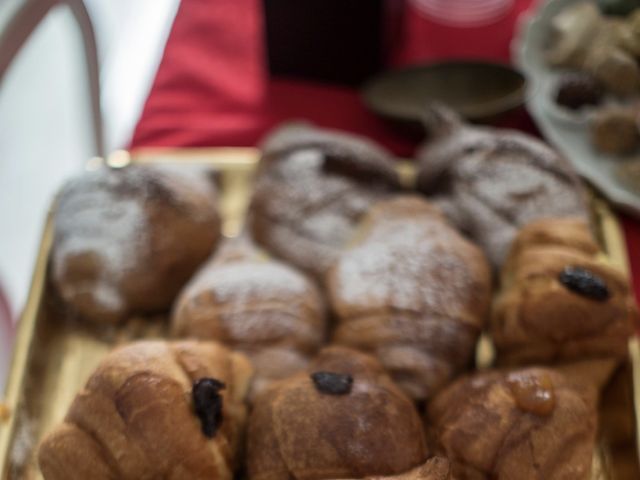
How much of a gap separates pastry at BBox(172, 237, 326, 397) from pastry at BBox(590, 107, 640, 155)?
1.63ft

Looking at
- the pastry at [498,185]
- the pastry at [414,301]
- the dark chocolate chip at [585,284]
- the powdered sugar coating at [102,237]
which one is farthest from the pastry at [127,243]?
the dark chocolate chip at [585,284]

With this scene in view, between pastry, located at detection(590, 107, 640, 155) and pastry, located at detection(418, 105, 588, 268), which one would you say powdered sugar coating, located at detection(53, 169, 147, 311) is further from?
pastry, located at detection(590, 107, 640, 155)

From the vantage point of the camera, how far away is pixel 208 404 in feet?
2.54

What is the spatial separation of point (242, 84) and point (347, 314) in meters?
0.63

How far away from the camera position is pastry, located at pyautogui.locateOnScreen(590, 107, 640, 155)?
1204 millimetres

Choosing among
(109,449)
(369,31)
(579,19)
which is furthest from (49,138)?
(109,449)

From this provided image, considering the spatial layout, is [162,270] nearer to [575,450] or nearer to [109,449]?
[109,449]

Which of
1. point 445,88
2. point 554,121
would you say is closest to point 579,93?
point 554,121

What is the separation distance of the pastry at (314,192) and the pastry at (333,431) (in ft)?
0.83

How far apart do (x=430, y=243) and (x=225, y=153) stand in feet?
1.46

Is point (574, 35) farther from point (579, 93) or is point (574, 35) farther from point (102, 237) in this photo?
point (102, 237)

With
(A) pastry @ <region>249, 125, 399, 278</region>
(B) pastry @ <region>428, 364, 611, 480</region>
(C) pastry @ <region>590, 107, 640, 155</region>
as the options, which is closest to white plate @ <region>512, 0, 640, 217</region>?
(C) pastry @ <region>590, 107, 640, 155</region>

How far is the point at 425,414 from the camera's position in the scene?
2.87ft

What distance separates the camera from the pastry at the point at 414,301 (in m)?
0.89
